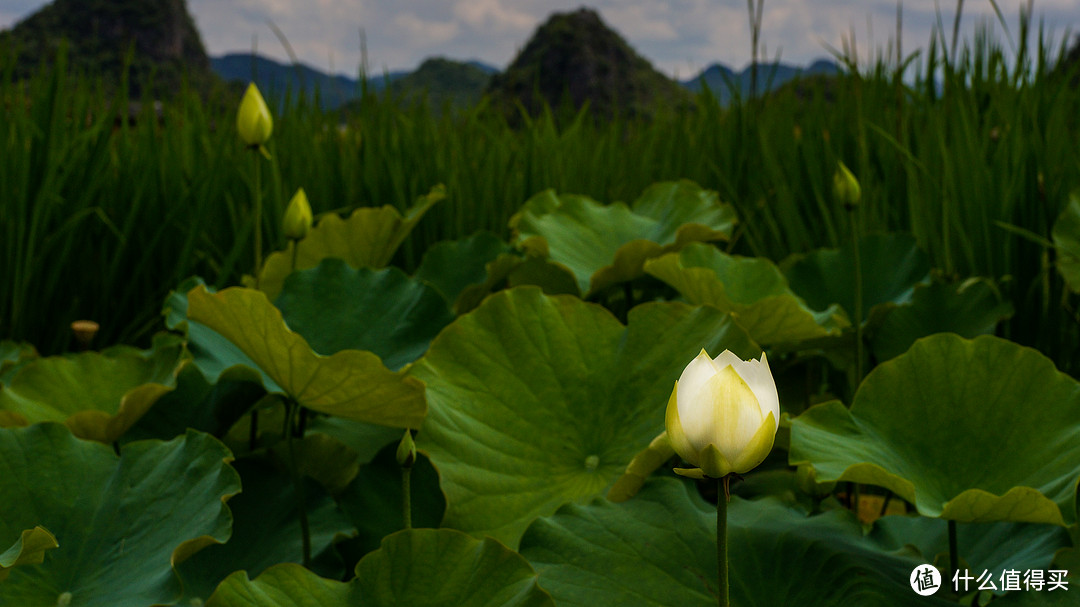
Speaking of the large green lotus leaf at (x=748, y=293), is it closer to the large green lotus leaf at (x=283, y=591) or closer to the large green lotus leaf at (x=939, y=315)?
the large green lotus leaf at (x=939, y=315)

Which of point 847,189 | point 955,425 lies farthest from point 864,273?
point 955,425

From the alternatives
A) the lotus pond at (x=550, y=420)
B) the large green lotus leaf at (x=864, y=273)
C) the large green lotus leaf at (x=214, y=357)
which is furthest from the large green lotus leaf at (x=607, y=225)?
the large green lotus leaf at (x=214, y=357)

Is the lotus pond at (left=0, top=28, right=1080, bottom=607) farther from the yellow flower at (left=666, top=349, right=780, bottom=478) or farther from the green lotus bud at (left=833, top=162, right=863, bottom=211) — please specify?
the yellow flower at (left=666, top=349, right=780, bottom=478)

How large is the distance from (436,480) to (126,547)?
0.29 metres

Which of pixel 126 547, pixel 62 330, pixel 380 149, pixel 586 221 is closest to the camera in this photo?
pixel 126 547

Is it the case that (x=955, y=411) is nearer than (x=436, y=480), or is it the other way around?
(x=955, y=411)

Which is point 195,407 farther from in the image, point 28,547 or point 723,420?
point 723,420

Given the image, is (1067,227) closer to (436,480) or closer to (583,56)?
(436,480)

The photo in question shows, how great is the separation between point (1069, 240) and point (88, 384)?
129 centimetres

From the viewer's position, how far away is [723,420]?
0.36 m

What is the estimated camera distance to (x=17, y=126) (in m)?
1.35

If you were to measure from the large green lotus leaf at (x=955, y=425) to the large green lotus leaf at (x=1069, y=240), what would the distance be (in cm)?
47

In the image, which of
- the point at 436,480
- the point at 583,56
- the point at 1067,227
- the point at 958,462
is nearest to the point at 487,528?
the point at 436,480

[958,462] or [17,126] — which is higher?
[17,126]
